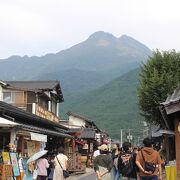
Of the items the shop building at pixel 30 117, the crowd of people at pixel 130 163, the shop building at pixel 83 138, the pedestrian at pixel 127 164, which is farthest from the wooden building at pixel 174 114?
the shop building at pixel 83 138

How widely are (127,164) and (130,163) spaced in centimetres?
26

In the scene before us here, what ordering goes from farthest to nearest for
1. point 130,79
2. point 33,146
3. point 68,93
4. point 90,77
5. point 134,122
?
point 90,77 < point 68,93 < point 130,79 < point 134,122 < point 33,146

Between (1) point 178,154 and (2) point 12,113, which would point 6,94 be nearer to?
(2) point 12,113

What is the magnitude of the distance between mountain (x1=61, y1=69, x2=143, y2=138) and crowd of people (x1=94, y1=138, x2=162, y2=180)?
89.4 meters

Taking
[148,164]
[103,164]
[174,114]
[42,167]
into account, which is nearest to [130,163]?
[103,164]

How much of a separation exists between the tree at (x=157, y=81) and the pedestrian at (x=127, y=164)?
15.4 metres

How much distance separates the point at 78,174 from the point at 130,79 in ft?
302

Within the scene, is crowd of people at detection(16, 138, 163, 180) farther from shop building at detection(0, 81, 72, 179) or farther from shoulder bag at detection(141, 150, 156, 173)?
shop building at detection(0, 81, 72, 179)

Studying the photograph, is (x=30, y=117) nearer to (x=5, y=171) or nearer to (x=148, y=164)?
(x=5, y=171)

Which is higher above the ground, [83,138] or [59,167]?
[83,138]

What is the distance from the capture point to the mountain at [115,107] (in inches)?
4178

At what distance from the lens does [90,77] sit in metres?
189

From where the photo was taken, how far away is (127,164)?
9.94 m

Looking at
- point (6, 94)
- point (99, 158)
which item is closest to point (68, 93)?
point (6, 94)
